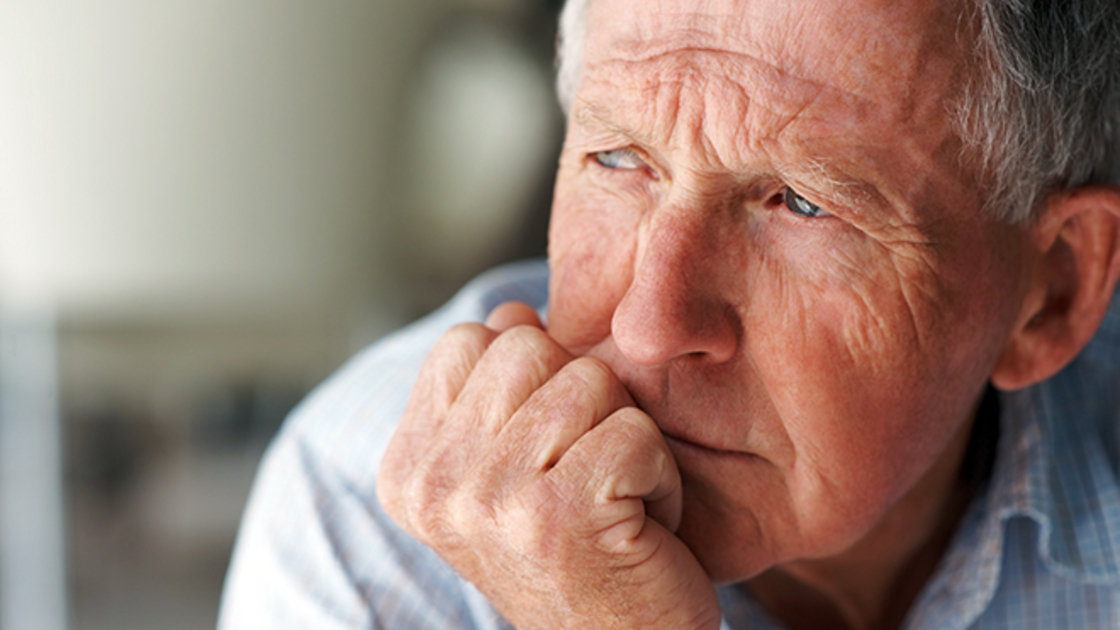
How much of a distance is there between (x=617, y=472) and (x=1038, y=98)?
0.82 meters

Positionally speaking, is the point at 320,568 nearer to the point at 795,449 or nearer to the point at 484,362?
the point at 484,362

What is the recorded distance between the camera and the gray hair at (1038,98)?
1151 mm

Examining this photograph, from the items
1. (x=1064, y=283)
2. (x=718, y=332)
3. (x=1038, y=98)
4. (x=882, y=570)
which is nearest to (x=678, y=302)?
(x=718, y=332)

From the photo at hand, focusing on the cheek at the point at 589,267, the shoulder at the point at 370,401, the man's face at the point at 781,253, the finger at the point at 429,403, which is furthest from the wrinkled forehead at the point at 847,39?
the shoulder at the point at 370,401

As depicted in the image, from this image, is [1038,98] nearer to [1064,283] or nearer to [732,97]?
[1064,283]

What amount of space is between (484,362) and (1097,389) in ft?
4.69

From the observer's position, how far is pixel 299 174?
4688 millimetres

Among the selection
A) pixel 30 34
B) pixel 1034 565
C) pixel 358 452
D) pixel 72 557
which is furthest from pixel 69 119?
pixel 1034 565

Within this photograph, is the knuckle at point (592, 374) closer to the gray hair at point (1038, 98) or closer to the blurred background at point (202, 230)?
the gray hair at point (1038, 98)

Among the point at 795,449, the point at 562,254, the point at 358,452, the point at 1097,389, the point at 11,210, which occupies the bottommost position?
the point at 11,210

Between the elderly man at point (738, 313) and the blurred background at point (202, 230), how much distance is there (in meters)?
3.02

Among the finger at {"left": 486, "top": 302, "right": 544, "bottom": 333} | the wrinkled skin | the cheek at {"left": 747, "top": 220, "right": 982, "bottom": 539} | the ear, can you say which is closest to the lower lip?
the wrinkled skin

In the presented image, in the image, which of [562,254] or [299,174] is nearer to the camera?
[562,254]

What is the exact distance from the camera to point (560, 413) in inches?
43.1
